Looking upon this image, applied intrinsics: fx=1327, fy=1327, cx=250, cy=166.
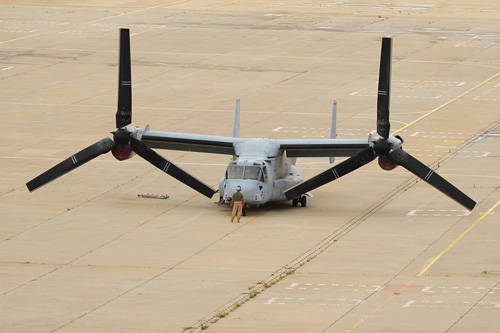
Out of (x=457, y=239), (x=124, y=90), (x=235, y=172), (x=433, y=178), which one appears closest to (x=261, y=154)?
(x=235, y=172)

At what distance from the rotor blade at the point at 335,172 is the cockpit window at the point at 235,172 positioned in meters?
2.08

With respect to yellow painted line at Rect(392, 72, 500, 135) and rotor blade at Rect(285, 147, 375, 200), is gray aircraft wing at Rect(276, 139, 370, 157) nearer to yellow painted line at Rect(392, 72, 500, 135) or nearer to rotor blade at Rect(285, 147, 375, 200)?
rotor blade at Rect(285, 147, 375, 200)

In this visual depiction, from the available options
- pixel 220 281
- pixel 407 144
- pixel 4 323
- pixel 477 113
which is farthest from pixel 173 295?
pixel 477 113

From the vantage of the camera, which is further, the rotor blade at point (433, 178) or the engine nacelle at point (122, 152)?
the engine nacelle at point (122, 152)

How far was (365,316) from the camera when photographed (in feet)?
121

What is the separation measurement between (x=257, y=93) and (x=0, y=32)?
3094 cm

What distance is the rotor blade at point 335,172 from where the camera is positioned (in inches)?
1916

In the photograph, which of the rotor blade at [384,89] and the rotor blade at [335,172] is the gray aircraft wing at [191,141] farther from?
the rotor blade at [384,89]

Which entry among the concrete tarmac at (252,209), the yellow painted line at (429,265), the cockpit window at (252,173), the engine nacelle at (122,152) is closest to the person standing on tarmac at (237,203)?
the concrete tarmac at (252,209)

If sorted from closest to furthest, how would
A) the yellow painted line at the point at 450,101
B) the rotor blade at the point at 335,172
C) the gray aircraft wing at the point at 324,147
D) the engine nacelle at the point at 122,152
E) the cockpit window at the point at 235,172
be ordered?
the rotor blade at the point at 335,172
the cockpit window at the point at 235,172
the gray aircraft wing at the point at 324,147
the engine nacelle at the point at 122,152
the yellow painted line at the point at 450,101

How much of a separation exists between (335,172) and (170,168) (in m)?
6.41

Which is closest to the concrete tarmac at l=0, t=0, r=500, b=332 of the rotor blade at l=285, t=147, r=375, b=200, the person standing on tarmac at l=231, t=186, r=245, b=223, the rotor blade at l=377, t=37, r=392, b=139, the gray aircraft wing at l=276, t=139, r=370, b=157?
the person standing on tarmac at l=231, t=186, r=245, b=223

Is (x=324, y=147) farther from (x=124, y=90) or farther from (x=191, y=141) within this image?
(x=124, y=90)

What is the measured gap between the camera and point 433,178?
48031 millimetres
